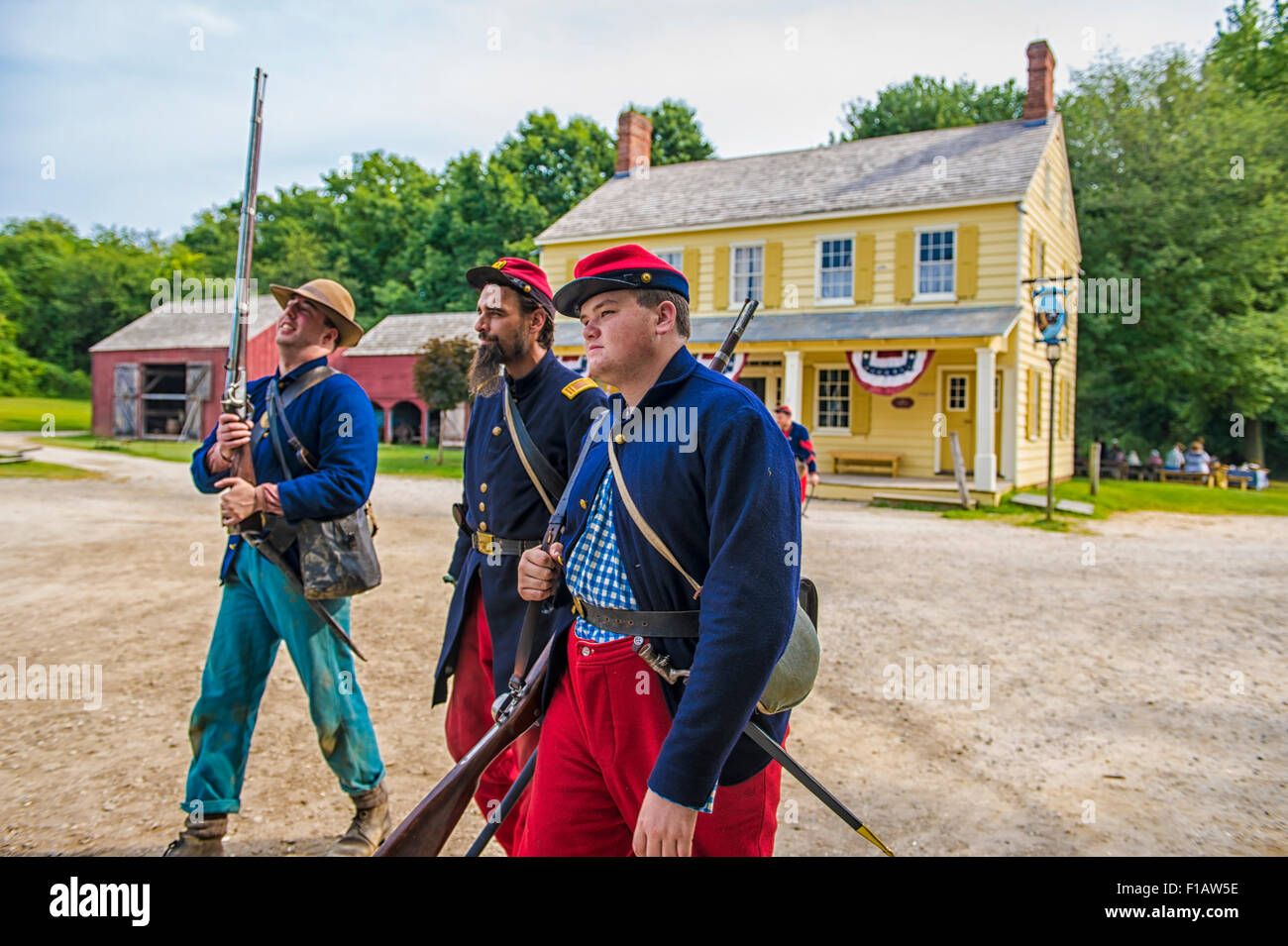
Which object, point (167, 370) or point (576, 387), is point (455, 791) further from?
point (167, 370)

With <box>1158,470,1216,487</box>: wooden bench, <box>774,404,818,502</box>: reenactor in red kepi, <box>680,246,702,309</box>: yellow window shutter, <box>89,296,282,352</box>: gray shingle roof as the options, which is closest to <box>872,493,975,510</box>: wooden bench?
<box>774,404,818,502</box>: reenactor in red kepi

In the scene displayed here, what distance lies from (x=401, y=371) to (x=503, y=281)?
31.7 m

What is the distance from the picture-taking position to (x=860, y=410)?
854 inches

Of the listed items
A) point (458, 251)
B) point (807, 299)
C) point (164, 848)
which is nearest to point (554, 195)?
point (458, 251)

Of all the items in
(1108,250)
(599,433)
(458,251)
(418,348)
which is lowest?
(599,433)

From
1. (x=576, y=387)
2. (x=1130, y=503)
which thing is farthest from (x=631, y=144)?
(x=576, y=387)

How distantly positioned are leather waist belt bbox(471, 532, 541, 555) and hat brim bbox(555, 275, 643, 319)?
116 centimetres

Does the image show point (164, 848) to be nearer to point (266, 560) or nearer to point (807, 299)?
point (266, 560)

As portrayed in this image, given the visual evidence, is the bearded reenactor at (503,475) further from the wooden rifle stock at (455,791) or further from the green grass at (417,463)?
the green grass at (417,463)

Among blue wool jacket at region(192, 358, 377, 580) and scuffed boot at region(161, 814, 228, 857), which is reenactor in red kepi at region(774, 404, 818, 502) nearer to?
blue wool jacket at region(192, 358, 377, 580)

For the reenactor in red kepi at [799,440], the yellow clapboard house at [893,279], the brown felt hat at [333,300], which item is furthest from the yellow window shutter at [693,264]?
the brown felt hat at [333,300]

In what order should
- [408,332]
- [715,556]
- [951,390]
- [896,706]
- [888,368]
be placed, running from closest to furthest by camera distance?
[715,556] < [896,706] < [888,368] < [951,390] < [408,332]
